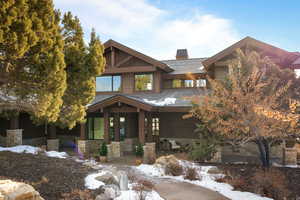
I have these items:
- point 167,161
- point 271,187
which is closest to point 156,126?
point 167,161

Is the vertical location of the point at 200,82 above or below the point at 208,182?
above

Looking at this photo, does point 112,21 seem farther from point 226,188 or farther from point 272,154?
point 272,154

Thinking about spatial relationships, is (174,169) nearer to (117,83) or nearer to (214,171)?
(214,171)

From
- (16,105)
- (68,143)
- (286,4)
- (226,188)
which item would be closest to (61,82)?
(16,105)

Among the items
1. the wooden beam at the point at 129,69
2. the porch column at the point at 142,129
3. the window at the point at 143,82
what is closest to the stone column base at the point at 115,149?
the porch column at the point at 142,129

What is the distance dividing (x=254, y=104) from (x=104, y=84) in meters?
13.9

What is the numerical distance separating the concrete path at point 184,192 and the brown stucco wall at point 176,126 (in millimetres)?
8075

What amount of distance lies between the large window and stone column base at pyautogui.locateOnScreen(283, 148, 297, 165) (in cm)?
1300

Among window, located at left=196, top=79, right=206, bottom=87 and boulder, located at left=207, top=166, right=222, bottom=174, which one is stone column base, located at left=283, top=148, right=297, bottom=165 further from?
window, located at left=196, top=79, right=206, bottom=87

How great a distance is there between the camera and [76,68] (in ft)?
33.6

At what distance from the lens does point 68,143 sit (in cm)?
1966

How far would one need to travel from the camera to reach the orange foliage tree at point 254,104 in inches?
369

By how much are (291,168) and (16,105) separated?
42.0 ft

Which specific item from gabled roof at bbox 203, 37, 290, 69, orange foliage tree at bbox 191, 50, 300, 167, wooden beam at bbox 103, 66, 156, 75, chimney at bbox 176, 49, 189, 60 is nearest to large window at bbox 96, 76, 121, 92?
wooden beam at bbox 103, 66, 156, 75
